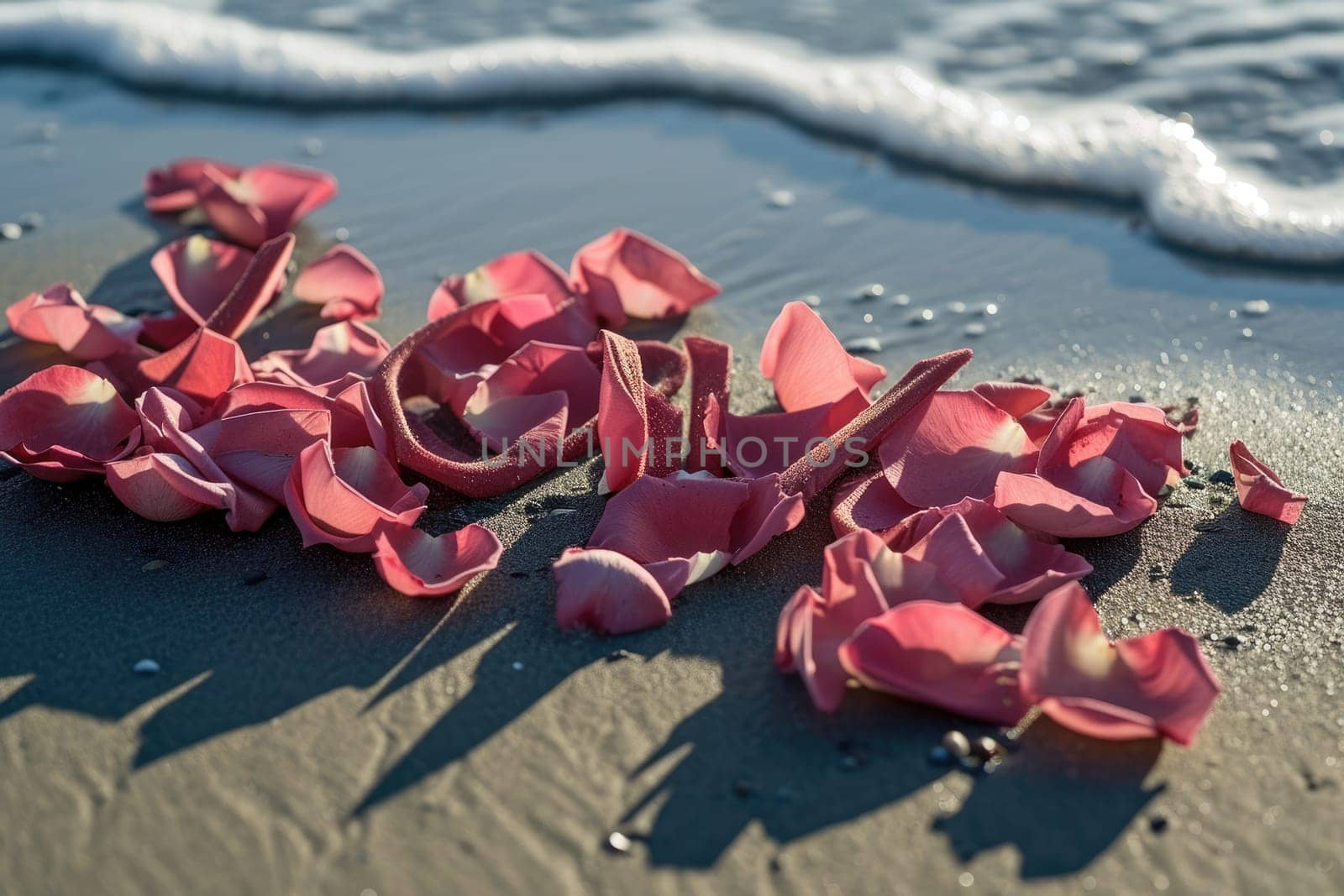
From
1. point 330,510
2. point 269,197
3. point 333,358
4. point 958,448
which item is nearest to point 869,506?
point 958,448

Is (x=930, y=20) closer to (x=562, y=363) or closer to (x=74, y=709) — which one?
(x=562, y=363)

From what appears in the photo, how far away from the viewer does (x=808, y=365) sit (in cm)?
223

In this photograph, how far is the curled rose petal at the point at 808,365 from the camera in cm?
219

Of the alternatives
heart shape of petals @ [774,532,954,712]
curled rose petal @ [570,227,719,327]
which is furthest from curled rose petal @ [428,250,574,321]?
heart shape of petals @ [774,532,954,712]

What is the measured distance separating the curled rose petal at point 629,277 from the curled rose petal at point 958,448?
76 centimetres

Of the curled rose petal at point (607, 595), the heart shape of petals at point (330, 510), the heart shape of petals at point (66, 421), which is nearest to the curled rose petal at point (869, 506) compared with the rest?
the curled rose petal at point (607, 595)

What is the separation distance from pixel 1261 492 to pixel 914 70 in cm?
236

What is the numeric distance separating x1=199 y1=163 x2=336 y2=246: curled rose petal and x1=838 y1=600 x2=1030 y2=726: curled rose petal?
2040mm

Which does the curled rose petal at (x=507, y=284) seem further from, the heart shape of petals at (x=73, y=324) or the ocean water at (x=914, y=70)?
the ocean water at (x=914, y=70)

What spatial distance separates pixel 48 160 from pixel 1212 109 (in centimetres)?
332

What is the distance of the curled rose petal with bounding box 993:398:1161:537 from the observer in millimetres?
1890

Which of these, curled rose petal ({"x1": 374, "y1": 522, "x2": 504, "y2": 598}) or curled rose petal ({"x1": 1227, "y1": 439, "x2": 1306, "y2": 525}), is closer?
curled rose petal ({"x1": 374, "y1": 522, "x2": 504, "y2": 598})

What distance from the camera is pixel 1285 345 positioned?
2576 millimetres

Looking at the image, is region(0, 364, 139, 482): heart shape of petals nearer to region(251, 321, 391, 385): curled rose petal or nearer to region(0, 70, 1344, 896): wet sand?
region(0, 70, 1344, 896): wet sand
